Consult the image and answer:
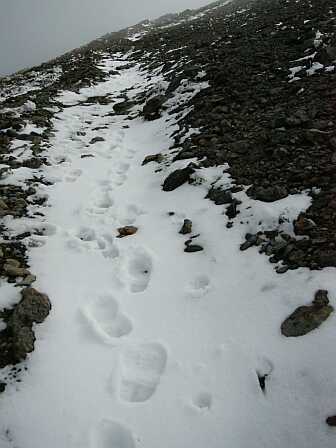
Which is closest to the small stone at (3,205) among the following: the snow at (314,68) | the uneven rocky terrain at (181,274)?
the uneven rocky terrain at (181,274)

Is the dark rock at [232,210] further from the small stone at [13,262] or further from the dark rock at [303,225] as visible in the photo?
the small stone at [13,262]

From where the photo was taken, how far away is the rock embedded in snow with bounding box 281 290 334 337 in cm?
382

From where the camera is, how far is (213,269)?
5145 millimetres

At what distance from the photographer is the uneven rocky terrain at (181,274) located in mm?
3531

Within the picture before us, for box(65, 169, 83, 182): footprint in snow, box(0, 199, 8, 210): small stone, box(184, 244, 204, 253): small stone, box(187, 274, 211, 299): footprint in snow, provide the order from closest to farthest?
box(187, 274, 211, 299): footprint in snow, box(184, 244, 204, 253): small stone, box(0, 199, 8, 210): small stone, box(65, 169, 83, 182): footprint in snow

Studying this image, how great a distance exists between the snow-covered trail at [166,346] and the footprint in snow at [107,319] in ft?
0.05

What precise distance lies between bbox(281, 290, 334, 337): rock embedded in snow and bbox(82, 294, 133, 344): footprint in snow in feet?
6.29

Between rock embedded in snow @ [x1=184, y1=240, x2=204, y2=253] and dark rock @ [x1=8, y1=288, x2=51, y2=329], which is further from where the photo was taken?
rock embedded in snow @ [x1=184, y1=240, x2=204, y2=253]

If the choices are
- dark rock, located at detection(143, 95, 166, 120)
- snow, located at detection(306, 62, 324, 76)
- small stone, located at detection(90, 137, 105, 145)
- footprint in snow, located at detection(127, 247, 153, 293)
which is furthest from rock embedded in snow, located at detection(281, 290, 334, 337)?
dark rock, located at detection(143, 95, 166, 120)

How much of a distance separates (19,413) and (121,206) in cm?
426

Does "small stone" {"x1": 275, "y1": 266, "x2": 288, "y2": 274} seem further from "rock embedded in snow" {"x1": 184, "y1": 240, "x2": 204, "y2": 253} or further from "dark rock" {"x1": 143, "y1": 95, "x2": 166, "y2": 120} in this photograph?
"dark rock" {"x1": 143, "y1": 95, "x2": 166, "y2": 120}

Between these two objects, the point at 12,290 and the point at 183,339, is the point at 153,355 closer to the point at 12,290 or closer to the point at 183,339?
the point at 183,339

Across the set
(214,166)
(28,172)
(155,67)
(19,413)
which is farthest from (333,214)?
(155,67)

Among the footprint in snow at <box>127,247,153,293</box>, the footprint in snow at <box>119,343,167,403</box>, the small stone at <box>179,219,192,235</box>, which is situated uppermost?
the small stone at <box>179,219,192,235</box>
